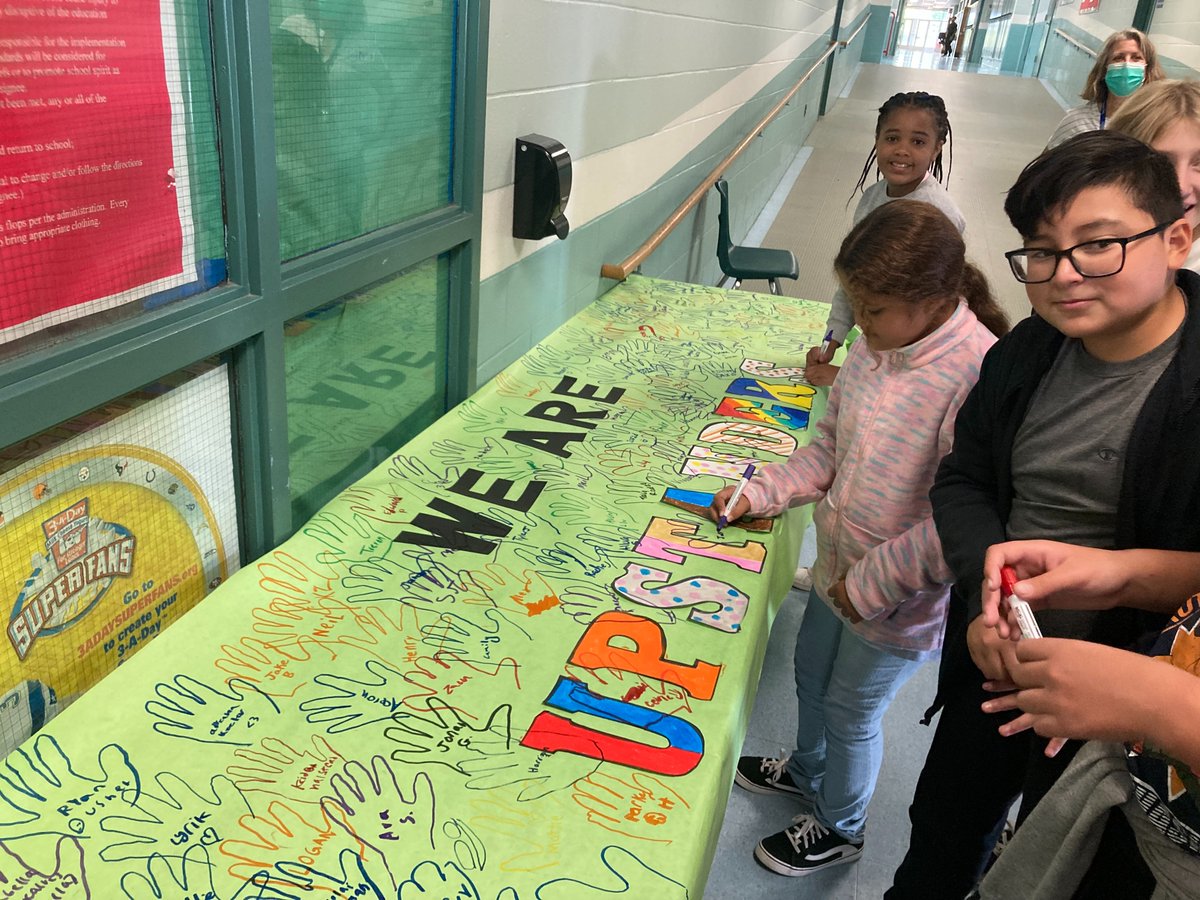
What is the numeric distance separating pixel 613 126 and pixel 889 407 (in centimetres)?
146

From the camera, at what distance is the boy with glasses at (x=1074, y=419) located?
898 mm

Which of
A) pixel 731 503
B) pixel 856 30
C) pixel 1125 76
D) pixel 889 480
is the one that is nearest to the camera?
pixel 889 480

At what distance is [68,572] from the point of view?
38.0 inches

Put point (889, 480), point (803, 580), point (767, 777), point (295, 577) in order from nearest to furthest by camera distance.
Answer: point (295, 577) < point (889, 480) < point (767, 777) < point (803, 580)

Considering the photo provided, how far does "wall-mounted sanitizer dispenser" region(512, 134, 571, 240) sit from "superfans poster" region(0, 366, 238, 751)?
3.13 feet

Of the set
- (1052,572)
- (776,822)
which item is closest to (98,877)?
(1052,572)

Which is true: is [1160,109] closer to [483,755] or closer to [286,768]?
[483,755]

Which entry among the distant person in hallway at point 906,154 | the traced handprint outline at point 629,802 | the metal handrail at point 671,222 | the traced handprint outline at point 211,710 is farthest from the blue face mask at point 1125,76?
the traced handprint outline at point 211,710

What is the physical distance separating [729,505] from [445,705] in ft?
2.09

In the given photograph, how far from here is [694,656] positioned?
114 centimetres

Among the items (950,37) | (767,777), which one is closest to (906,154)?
(767,777)

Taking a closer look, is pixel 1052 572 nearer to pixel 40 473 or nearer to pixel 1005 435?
pixel 1005 435

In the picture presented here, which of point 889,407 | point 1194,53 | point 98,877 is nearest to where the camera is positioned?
point 98,877

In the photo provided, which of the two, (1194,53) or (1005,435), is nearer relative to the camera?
(1005,435)
